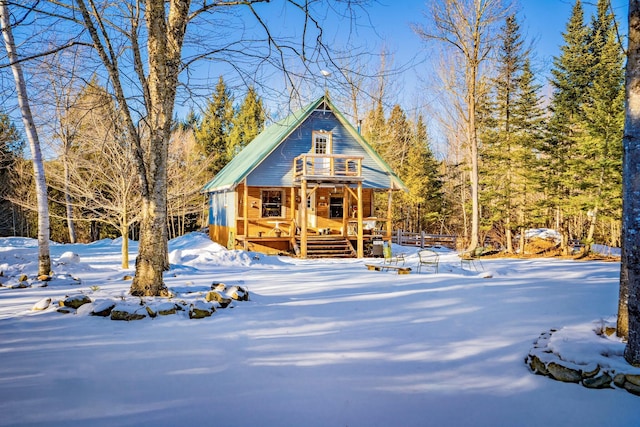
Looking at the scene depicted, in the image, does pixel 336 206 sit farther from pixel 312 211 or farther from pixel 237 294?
pixel 237 294

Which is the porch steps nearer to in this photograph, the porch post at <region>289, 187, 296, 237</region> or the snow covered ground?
the porch post at <region>289, 187, 296, 237</region>

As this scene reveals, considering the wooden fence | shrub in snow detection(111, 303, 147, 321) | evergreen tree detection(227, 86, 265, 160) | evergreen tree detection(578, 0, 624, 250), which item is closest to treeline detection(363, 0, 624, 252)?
evergreen tree detection(578, 0, 624, 250)

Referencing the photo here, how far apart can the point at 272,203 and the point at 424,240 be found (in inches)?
449

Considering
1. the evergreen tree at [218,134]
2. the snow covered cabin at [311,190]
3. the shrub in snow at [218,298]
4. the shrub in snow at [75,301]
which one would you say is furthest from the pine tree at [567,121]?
the evergreen tree at [218,134]

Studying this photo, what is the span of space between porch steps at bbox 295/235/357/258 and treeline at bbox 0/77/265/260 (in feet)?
20.7

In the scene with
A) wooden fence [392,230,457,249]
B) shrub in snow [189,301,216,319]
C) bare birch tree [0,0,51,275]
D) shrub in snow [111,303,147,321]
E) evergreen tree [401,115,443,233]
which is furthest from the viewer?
evergreen tree [401,115,443,233]

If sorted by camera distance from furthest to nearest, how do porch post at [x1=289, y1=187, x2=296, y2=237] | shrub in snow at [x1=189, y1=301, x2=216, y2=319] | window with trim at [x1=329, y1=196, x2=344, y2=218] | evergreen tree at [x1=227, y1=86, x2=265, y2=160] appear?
evergreen tree at [x1=227, y1=86, x2=265, y2=160] < window with trim at [x1=329, y1=196, x2=344, y2=218] < porch post at [x1=289, y1=187, x2=296, y2=237] < shrub in snow at [x1=189, y1=301, x2=216, y2=319]

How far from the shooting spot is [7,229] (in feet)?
98.5

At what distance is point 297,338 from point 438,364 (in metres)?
1.71

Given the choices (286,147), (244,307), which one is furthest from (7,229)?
(244,307)

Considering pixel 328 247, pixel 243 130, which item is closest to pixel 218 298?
pixel 328 247

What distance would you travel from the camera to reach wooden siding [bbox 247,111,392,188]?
19.2 metres

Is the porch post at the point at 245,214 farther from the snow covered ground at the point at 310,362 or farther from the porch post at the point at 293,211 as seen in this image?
the snow covered ground at the point at 310,362

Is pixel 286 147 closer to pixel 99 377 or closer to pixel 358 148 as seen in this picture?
pixel 358 148
